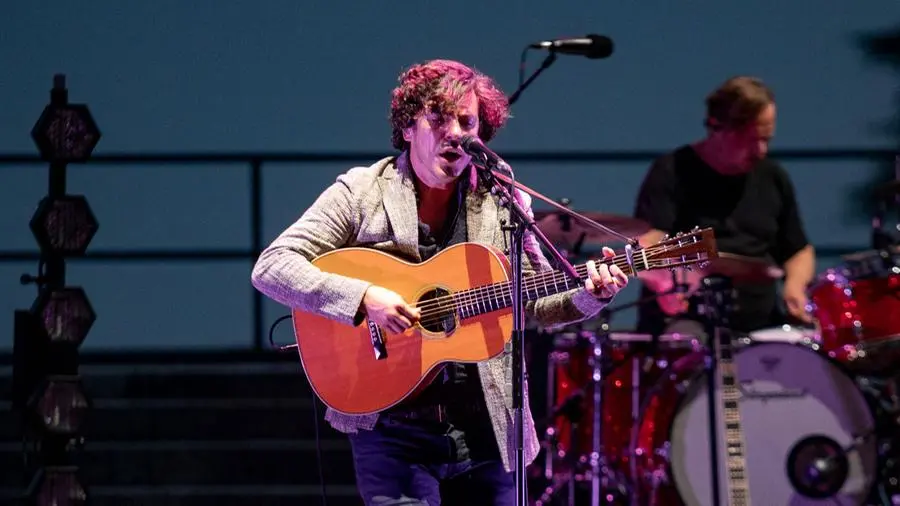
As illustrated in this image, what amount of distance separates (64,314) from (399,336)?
273cm

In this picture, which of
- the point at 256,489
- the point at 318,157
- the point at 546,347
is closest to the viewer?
the point at 546,347

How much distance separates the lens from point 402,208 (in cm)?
363

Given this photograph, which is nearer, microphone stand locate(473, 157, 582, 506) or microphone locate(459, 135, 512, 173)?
microphone stand locate(473, 157, 582, 506)

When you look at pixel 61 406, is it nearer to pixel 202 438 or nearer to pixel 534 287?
pixel 202 438

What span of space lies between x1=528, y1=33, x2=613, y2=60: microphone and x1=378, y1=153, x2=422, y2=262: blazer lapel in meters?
1.76

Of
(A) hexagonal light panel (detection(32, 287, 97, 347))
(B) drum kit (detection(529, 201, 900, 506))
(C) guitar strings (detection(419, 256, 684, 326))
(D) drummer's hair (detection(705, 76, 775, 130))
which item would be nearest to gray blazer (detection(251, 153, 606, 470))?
(C) guitar strings (detection(419, 256, 684, 326))

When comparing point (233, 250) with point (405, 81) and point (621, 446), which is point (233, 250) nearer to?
point (621, 446)

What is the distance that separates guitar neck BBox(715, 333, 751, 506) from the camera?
529cm

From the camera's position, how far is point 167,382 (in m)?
7.55

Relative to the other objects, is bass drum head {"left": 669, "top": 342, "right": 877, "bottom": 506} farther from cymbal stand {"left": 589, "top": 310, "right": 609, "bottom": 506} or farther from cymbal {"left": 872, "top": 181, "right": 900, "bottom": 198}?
cymbal {"left": 872, "top": 181, "right": 900, "bottom": 198}

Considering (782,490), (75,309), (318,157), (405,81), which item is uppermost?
(318,157)

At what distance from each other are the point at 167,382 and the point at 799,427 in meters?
3.68

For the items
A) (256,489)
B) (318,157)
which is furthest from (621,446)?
(318,157)

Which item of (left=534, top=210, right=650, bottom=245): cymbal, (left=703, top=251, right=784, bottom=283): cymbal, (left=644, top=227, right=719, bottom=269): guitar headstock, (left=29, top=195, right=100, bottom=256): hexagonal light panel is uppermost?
(left=29, top=195, right=100, bottom=256): hexagonal light panel
